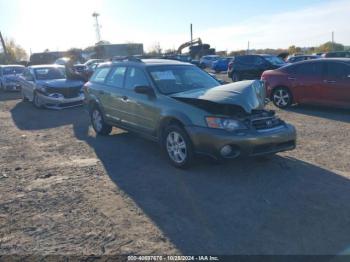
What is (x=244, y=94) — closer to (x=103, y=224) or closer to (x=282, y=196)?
(x=282, y=196)

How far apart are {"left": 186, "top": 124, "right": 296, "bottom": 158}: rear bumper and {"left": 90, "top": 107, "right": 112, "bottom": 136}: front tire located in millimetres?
3462

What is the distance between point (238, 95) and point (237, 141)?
29.0 inches

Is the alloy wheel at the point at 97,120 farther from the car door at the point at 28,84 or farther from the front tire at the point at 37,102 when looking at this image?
the car door at the point at 28,84

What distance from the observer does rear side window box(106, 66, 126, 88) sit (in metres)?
7.51

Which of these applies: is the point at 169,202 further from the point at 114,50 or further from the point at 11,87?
the point at 114,50

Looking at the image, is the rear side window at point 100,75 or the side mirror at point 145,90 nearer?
the side mirror at point 145,90

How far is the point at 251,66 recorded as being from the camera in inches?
805

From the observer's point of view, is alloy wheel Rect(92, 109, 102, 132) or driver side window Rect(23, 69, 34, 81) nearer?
alloy wheel Rect(92, 109, 102, 132)

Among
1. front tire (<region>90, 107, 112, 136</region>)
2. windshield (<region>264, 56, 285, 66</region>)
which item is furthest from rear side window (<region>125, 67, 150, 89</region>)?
windshield (<region>264, 56, 285, 66</region>)

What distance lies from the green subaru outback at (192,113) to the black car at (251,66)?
45.0 feet

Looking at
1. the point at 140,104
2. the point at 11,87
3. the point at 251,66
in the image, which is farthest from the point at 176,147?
the point at 11,87

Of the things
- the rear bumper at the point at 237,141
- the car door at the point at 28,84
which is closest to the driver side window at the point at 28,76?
the car door at the point at 28,84

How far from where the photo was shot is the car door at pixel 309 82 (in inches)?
421

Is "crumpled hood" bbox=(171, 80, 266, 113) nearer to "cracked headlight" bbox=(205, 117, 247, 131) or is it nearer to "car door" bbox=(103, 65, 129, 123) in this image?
"cracked headlight" bbox=(205, 117, 247, 131)
